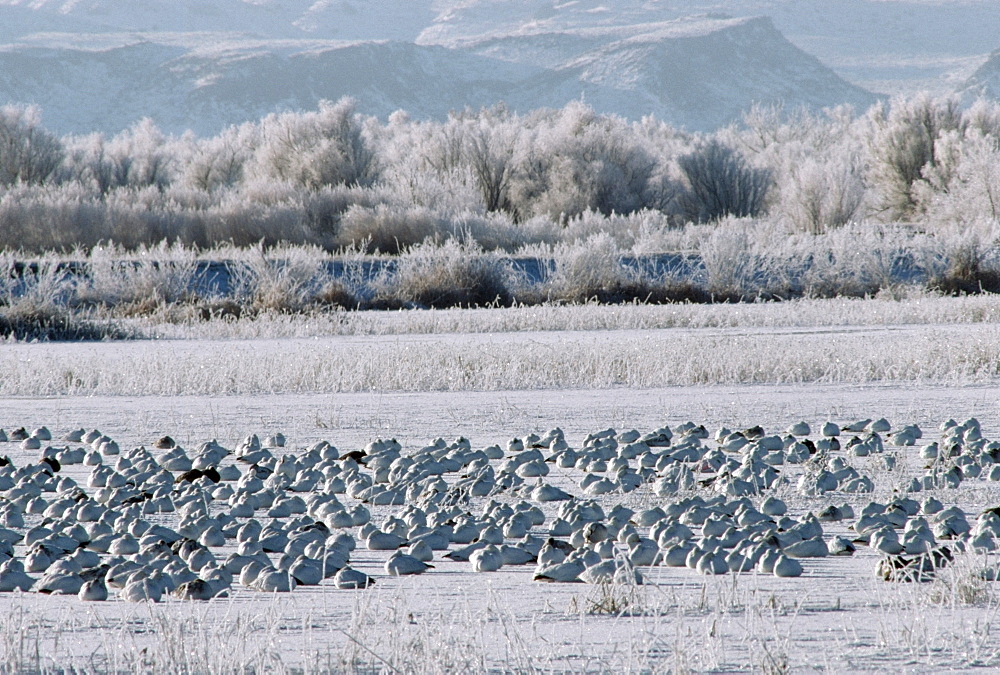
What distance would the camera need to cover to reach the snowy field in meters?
2.86

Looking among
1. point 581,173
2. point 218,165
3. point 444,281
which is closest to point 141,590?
point 444,281

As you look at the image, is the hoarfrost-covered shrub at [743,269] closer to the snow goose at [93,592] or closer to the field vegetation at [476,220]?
the field vegetation at [476,220]

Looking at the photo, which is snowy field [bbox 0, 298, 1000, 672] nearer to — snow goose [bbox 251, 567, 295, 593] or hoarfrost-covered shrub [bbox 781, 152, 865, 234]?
snow goose [bbox 251, 567, 295, 593]

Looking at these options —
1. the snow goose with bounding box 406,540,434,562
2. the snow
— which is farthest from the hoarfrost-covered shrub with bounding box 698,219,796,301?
the snow goose with bounding box 406,540,434,562

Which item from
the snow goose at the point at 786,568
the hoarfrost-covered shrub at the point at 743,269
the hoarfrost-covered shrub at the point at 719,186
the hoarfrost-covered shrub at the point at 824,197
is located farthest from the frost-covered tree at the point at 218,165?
the snow goose at the point at 786,568

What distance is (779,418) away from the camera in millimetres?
7754

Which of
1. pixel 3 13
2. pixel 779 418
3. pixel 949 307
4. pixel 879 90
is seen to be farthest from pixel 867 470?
pixel 3 13

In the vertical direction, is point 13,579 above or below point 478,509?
above

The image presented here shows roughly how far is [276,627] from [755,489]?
9.65ft

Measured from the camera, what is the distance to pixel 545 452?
21.6 feet

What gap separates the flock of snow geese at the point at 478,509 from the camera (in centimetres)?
387

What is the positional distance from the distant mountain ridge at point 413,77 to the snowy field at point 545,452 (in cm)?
11239

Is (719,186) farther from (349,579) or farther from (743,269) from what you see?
(349,579)

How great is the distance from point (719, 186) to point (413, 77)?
110508 mm
